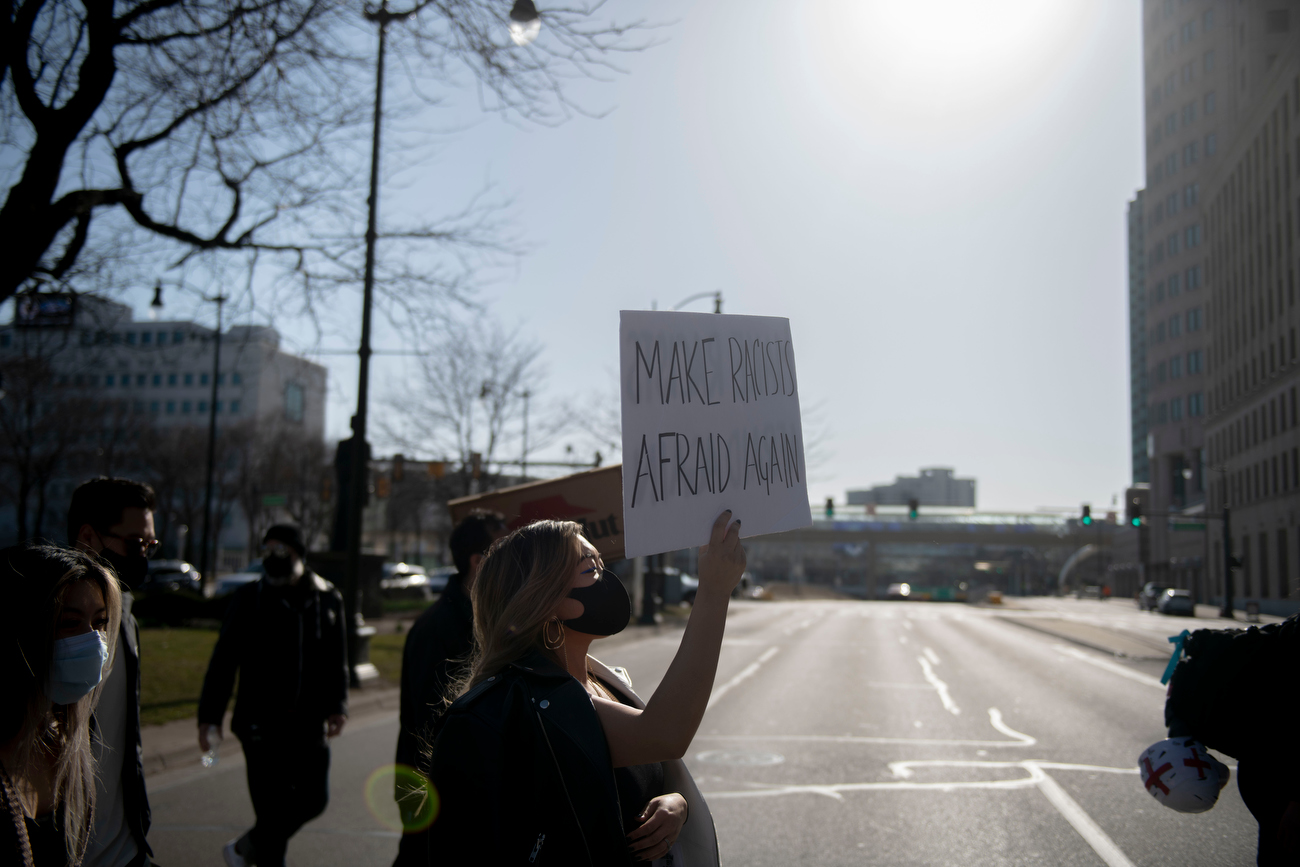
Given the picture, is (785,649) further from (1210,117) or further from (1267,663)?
(1210,117)

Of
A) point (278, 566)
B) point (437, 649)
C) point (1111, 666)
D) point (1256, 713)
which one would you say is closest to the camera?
point (1256, 713)

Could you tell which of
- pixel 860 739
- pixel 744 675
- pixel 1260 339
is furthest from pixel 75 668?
pixel 1260 339

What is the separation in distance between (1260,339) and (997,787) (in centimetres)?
5706

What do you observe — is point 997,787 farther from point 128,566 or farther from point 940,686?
point 940,686

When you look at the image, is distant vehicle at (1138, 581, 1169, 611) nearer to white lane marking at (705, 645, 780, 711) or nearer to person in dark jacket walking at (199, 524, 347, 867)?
white lane marking at (705, 645, 780, 711)

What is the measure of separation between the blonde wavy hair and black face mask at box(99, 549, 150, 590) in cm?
218

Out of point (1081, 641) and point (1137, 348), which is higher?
point (1137, 348)

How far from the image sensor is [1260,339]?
54.3 meters

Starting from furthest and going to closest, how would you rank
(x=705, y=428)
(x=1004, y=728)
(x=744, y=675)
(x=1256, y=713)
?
(x=744, y=675) < (x=1004, y=728) < (x=1256, y=713) < (x=705, y=428)

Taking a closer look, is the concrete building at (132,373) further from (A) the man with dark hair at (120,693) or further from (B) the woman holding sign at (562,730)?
(B) the woman holding sign at (562,730)

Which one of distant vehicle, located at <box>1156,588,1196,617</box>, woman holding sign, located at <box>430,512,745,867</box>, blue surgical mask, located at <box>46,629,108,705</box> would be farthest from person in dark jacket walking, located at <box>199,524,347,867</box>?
distant vehicle, located at <box>1156,588,1196,617</box>

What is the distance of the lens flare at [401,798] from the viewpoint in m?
2.52

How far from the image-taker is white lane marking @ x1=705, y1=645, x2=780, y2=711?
14148 millimetres

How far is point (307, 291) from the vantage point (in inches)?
471
